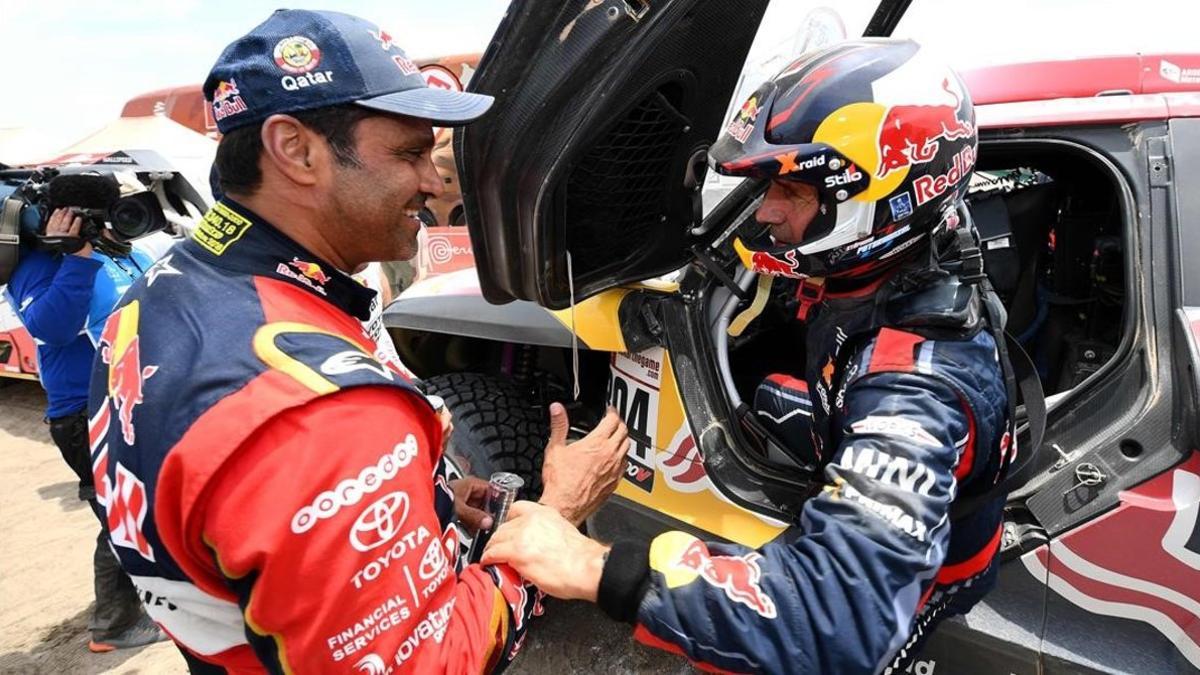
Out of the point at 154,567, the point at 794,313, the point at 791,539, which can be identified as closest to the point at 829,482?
the point at 791,539

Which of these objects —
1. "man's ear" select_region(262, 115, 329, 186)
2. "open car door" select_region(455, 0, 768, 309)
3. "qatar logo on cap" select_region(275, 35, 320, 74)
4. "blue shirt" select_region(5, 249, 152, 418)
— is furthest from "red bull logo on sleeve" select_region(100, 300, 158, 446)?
"blue shirt" select_region(5, 249, 152, 418)

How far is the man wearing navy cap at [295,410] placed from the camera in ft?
3.08

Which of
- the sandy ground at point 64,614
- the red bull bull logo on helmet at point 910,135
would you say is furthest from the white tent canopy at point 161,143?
the red bull bull logo on helmet at point 910,135

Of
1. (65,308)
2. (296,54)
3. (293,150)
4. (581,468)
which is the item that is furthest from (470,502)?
(65,308)

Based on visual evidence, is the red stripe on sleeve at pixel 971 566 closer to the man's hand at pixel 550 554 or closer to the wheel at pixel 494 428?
the man's hand at pixel 550 554

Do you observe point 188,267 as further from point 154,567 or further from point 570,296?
point 570,296

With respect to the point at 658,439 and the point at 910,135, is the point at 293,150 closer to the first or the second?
the point at 910,135

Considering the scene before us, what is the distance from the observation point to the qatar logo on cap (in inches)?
45.6

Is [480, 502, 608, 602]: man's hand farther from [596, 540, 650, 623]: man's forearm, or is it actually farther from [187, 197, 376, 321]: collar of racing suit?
[187, 197, 376, 321]: collar of racing suit

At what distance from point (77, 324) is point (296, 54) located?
245 cm

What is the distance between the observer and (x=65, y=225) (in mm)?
2926

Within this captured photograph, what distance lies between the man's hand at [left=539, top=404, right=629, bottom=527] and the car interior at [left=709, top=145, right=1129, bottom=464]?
929 mm

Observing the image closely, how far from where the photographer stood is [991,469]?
54.9 inches

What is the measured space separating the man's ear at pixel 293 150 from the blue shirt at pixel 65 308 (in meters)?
2.32
